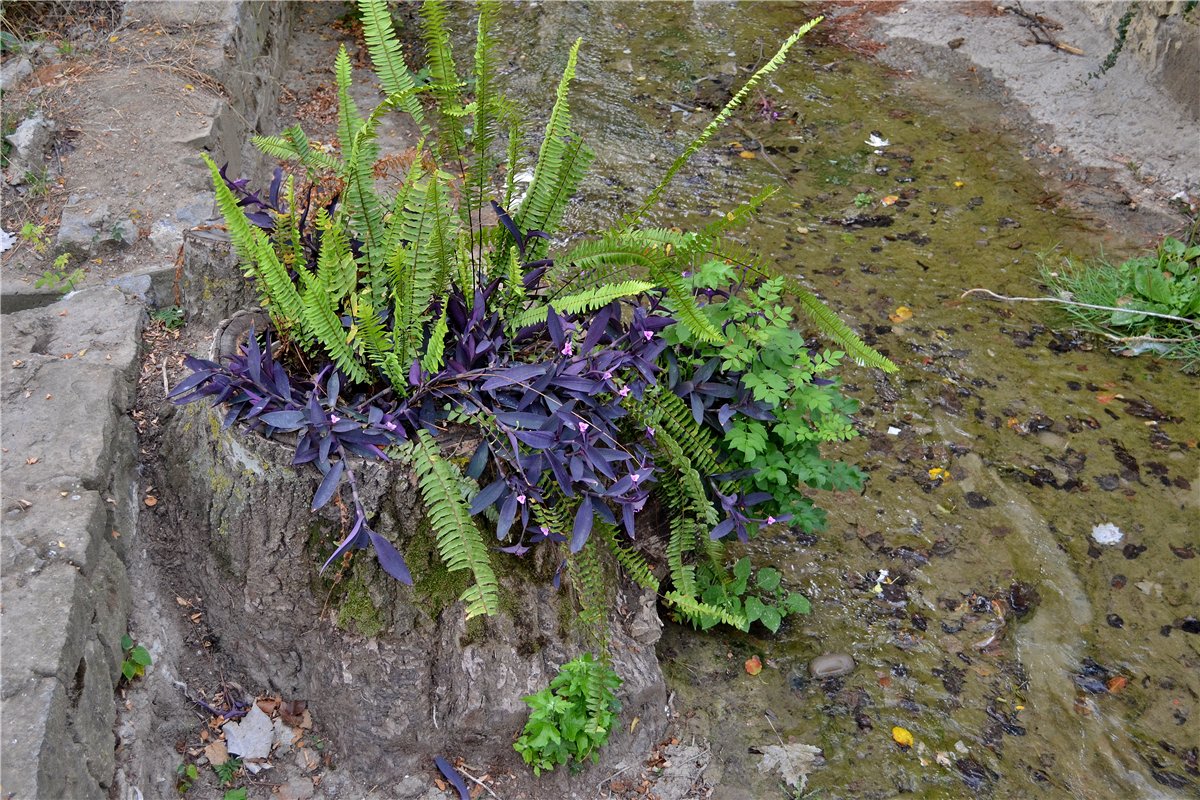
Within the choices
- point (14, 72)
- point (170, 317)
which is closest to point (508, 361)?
point (170, 317)

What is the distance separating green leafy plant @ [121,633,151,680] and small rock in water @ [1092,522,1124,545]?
3.54m

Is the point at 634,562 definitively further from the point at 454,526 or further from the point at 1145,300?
the point at 1145,300

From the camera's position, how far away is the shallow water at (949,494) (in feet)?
9.85

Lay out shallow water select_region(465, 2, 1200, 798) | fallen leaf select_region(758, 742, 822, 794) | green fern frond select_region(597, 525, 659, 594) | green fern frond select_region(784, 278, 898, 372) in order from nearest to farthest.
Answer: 1. green fern frond select_region(784, 278, 898, 372)
2. green fern frond select_region(597, 525, 659, 594)
3. fallen leaf select_region(758, 742, 822, 794)
4. shallow water select_region(465, 2, 1200, 798)

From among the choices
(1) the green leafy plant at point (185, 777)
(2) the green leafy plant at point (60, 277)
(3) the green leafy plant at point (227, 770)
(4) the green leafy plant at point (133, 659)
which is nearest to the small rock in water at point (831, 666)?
(3) the green leafy plant at point (227, 770)

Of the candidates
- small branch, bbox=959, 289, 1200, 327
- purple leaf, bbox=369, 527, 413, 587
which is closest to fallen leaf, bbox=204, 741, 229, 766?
purple leaf, bbox=369, 527, 413, 587

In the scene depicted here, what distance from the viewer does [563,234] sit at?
16.5ft

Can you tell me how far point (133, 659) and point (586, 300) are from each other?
1676 mm

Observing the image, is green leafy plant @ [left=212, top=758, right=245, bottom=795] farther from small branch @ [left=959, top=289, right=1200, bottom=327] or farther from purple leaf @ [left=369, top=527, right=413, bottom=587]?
small branch @ [left=959, top=289, right=1200, bottom=327]

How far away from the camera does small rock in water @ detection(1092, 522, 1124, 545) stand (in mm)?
3640

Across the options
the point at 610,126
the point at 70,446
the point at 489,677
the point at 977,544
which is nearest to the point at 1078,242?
the point at 977,544

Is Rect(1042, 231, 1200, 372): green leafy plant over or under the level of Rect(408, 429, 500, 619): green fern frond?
under

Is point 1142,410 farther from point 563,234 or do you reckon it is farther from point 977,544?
point 563,234

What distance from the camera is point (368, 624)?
2559mm
